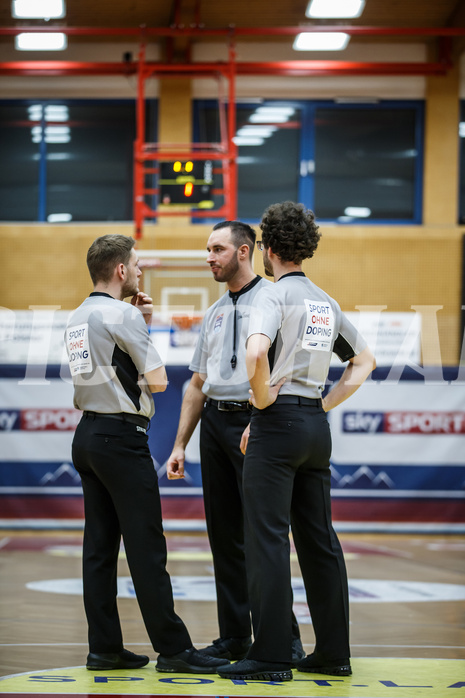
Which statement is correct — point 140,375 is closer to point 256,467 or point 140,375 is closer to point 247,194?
point 256,467

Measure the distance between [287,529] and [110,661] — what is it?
1.01m

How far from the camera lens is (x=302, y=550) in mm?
3652

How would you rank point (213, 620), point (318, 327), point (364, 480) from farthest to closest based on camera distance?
point (364, 480), point (213, 620), point (318, 327)

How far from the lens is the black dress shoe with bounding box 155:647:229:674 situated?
3.58 m

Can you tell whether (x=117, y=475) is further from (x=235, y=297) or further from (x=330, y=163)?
(x=330, y=163)

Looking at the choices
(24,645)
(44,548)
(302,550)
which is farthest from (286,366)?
(44,548)

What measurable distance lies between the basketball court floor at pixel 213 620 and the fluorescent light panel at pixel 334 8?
8135 millimetres

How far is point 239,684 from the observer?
11.1 ft

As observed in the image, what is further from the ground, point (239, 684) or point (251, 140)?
point (251, 140)

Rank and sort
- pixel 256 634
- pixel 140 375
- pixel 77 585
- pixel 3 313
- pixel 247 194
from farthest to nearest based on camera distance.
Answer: pixel 247 194 < pixel 3 313 < pixel 77 585 < pixel 140 375 < pixel 256 634

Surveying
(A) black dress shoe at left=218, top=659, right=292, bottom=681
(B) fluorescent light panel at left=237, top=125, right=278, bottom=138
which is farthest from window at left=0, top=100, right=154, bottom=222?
(A) black dress shoe at left=218, top=659, right=292, bottom=681

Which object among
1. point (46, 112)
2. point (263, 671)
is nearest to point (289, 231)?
point (263, 671)

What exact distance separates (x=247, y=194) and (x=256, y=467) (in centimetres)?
1063

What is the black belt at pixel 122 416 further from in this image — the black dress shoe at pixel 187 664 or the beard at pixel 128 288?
the black dress shoe at pixel 187 664
